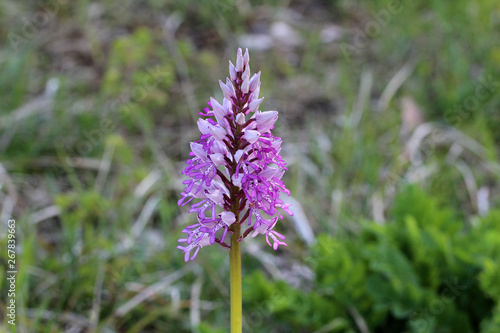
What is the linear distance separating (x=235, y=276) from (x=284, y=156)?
3.78 m

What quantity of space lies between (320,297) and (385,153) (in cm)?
238

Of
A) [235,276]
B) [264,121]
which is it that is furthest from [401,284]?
[264,121]

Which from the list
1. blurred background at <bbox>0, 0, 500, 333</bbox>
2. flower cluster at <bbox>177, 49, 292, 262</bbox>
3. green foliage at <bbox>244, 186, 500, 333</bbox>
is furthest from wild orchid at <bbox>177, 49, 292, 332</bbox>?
green foliage at <bbox>244, 186, 500, 333</bbox>

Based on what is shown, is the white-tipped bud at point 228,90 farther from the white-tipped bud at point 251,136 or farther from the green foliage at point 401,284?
the green foliage at point 401,284

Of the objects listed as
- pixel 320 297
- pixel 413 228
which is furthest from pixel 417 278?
pixel 320 297

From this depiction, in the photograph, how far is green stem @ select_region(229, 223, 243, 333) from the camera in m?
1.63

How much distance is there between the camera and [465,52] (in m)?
6.55

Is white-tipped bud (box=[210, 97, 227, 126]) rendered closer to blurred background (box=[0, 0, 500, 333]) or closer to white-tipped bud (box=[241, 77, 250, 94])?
white-tipped bud (box=[241, 77, 250, 94])

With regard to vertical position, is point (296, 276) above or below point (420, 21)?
below

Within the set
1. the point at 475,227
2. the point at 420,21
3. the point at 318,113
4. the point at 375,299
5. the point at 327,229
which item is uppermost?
the point at 420,21

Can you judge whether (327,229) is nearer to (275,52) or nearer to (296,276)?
(296,276)

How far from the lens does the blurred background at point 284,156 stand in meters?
3.33

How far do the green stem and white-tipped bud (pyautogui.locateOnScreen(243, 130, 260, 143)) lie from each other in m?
0.24

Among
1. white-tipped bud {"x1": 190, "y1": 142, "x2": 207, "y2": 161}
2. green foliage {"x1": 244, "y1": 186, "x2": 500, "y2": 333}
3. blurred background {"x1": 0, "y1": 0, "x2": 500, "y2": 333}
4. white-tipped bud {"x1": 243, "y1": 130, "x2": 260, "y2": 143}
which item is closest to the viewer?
white-tipped bud {"x1": 243, "y1": 130, "x2": 260, "y2": 143}
